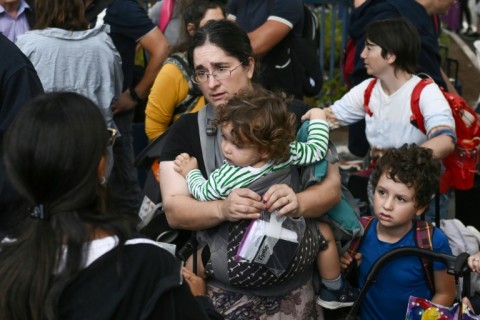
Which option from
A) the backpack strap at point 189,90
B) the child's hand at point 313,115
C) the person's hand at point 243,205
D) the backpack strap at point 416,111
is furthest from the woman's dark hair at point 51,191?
the backpack strap at point 189,90

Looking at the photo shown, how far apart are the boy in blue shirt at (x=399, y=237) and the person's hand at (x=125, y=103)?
2.42 m

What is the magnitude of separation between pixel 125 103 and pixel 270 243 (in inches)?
117

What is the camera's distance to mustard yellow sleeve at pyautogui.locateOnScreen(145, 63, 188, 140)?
5105mm

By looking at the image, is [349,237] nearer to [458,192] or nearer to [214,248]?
[214,248]

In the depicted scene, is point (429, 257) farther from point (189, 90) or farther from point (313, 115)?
point (189, 90)

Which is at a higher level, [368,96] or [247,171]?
[247,171]


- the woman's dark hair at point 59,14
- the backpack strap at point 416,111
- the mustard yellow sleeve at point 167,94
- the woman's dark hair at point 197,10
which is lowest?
the mustard yellow sleeve at point 167,94

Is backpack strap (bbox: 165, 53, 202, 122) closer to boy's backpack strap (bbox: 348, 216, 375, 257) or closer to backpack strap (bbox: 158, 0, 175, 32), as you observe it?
boy's backpack strap (bbox: 348, 216, 375, 257)

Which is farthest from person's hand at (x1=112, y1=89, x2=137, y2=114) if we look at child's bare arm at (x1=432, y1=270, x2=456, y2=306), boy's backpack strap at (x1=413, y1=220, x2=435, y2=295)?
child's bare arm at (x1=432, y1=270, x2=456, y2=306)

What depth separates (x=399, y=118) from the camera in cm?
464

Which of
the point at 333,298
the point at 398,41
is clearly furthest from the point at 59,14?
the point at 333,298

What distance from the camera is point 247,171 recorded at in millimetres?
3293

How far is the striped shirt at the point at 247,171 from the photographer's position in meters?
3.30

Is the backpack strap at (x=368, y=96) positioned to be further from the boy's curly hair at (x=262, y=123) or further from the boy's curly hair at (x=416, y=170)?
the boy's curly hair at (x=262, y=123)
